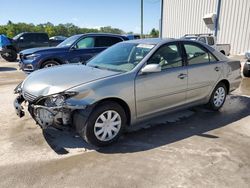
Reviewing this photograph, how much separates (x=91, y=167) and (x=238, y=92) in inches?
219

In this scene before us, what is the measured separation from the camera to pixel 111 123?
3.87 m

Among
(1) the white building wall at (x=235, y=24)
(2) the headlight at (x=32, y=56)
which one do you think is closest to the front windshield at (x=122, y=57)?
(2) the headlight at (x=32, y=56)

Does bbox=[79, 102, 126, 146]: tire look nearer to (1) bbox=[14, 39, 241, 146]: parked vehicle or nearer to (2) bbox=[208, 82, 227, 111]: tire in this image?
(1) bbox=[14, 39, 241, 146]: parked vehicle

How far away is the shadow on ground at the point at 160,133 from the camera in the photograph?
392 cm

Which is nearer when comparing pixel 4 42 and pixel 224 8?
pixel 4 42

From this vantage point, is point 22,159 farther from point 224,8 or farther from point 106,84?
point 224,8

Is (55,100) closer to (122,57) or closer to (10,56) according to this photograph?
(122,57)

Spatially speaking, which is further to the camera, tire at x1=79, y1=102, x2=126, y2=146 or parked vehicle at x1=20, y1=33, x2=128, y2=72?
parked vehicle at x1=20, y1=33, x2=128, y2=72

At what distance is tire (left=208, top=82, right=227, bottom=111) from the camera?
546 centimetres

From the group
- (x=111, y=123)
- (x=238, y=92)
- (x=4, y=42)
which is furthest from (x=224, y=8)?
(x=111, y=123)

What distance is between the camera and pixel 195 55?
5.02 m

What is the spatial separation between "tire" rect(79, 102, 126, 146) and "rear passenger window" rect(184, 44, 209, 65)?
1836 millimetres

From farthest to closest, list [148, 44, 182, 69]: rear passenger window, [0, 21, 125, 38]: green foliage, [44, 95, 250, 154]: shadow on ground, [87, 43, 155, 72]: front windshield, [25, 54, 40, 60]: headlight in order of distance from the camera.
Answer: [0, 21, 125, 38]: green foliage, [25, 54, 40, 60]: headlight, [148, 44, 182, 69]: rear passenger window, [87, 43, 155, 72]: front windshield, [44, 95, 250, 154]: shadow on ground

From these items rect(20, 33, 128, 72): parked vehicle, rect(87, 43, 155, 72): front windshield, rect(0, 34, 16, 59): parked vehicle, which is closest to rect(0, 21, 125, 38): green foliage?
rect(0, 34, 16, 59): parked vehicle
